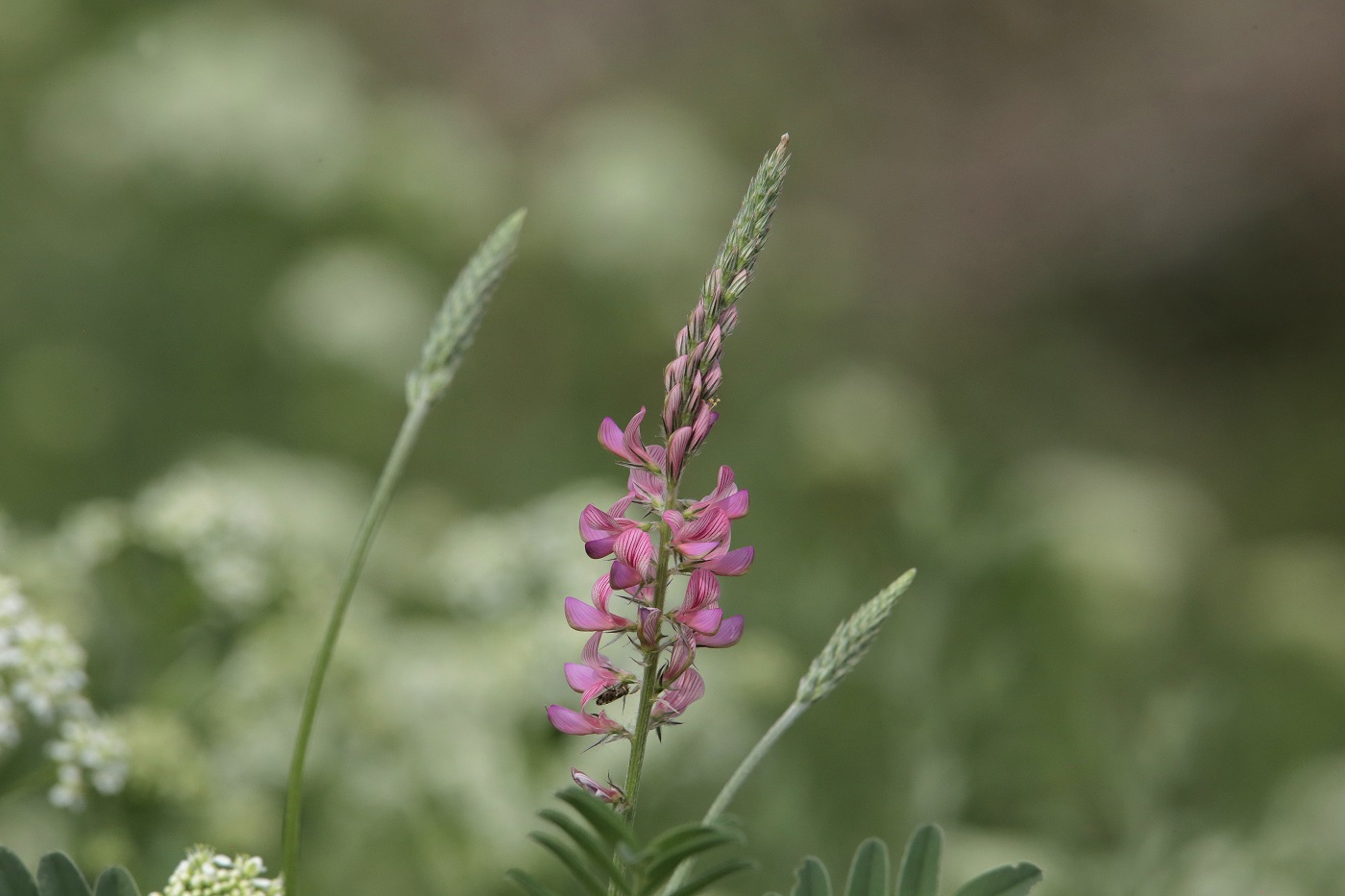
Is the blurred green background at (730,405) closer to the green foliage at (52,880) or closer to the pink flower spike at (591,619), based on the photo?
the green foliage at (52,880)

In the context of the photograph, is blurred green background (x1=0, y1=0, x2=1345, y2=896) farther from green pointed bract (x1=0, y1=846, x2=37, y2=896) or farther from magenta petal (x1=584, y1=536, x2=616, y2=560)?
magenta petal (x1=584, y1=536, x2=616, y2=560)

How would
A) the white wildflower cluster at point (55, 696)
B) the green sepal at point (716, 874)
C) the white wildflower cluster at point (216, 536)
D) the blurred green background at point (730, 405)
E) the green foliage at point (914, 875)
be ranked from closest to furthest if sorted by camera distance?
the green sepal at point (716, 874) < the green foliage at point (914, 875) < the white wildflower cluster at point (55, 696) < the white wildflower cluster at point (216, 536) < the blurred green background at point (730, 405)

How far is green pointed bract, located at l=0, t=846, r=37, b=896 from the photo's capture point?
87 centimetres

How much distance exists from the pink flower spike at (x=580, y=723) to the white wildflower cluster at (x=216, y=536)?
3.27 feet

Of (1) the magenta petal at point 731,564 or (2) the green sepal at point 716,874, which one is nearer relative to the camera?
(2) the green sepal at point 716,874

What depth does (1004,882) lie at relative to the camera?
88cm

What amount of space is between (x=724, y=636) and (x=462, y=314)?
30cm

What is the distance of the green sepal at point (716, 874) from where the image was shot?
0.68 meters

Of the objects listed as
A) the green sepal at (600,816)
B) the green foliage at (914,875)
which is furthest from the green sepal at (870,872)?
Result: the green sepal at (600,816)

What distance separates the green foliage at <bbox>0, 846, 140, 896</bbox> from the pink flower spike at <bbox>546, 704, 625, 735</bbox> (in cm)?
32

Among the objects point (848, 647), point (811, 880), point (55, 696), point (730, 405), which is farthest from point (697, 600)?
point (730, 405)

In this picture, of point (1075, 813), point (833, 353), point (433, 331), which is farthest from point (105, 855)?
point (833, 353)

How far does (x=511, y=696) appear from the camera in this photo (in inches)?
77.5

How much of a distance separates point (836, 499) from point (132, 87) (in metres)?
2.80
